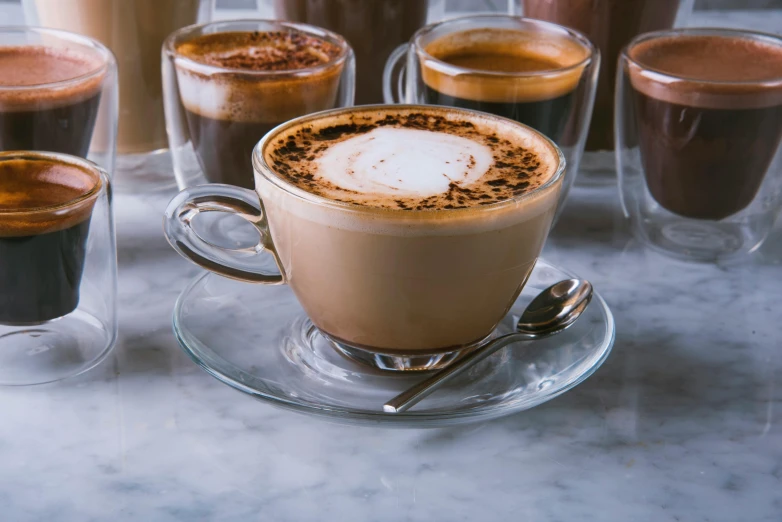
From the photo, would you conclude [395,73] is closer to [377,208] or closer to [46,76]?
[46,76]

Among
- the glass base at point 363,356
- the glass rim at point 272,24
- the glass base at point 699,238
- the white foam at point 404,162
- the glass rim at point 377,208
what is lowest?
the glass base at point 699,238

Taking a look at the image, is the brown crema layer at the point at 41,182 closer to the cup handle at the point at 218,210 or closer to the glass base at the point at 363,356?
the cup handle at the point at 218,210

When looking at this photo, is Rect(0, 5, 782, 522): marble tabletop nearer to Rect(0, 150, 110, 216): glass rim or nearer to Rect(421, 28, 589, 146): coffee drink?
Rect(0, 150, 110, 216): glass rim

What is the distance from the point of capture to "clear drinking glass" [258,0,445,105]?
1.28m

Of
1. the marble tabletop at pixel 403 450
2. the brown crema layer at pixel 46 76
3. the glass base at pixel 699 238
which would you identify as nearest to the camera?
the marble tabletop at pixel 403 450

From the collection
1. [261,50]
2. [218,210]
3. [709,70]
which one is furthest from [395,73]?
[218,210]

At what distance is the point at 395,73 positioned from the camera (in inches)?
51.3

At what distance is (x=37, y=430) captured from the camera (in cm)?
80

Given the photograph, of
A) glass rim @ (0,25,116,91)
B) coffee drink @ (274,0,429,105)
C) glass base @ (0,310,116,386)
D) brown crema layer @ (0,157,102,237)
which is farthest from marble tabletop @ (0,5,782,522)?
coffee drink @ (274,0,429,105)

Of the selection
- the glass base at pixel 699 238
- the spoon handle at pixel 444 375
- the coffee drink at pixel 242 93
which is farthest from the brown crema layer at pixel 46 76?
the glass base at pixel 699 238

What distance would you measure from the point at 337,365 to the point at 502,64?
0.54 m

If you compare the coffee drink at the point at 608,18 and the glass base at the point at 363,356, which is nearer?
the glass base at the point at 363,356

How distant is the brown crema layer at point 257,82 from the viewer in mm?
1078

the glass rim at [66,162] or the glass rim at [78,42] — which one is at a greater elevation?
the glass rim at [78,42]
